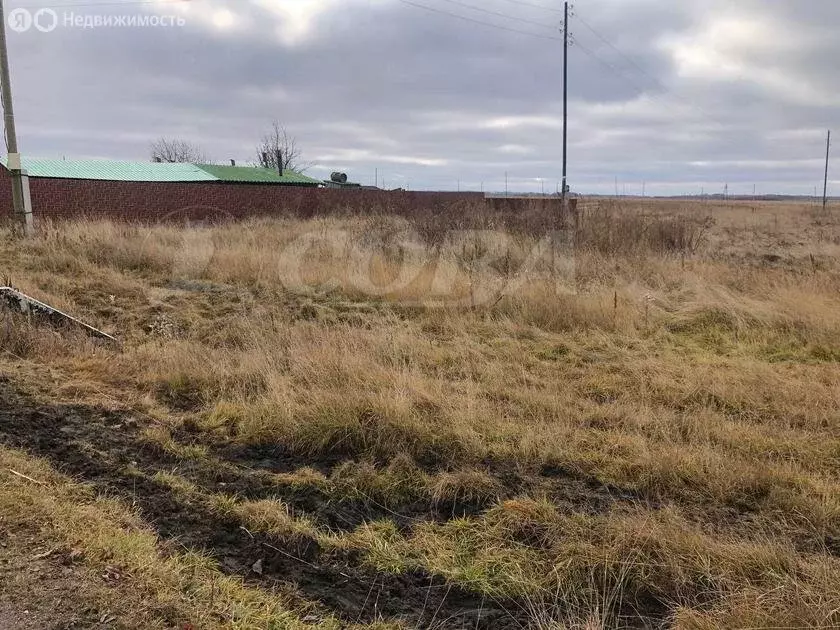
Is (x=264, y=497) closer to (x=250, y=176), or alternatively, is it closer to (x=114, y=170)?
(x=114, y=170)

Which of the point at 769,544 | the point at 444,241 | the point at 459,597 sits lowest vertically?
the point at 459,597

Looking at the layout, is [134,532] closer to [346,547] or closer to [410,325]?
[346,547]

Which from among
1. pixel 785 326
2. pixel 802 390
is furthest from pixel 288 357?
pixel 785 326

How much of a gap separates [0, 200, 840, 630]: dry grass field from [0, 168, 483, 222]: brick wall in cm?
1260

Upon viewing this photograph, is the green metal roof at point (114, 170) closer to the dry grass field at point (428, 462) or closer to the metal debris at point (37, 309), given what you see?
the metal debris at point (37, 309)

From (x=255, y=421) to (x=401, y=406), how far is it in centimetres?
118

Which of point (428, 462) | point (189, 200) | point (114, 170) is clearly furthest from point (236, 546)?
point (114, 170)

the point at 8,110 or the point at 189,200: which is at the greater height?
the point at 8,110

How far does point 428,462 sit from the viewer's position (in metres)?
4.09

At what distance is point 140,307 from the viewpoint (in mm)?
8820

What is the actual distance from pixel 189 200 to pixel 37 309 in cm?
1758

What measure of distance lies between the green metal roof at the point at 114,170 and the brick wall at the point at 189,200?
2.71 meters

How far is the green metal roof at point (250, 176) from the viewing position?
32.8 meters

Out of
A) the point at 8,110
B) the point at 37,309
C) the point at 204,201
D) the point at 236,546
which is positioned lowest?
the point at 236,546
